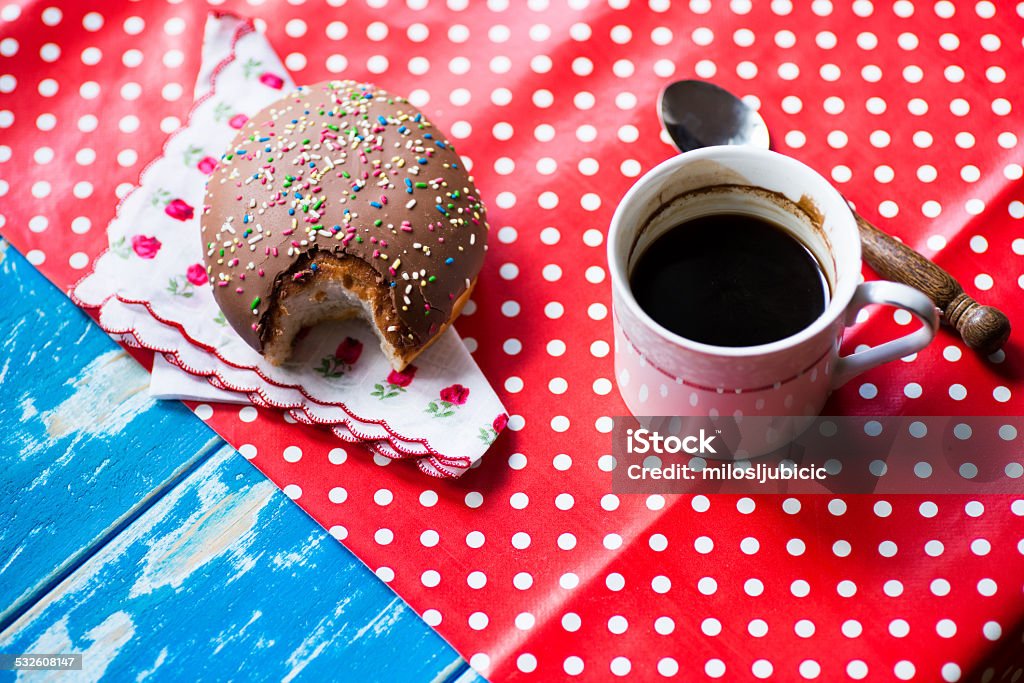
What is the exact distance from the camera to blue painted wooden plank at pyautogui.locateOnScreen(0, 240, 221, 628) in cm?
94

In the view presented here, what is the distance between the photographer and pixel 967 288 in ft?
3.22

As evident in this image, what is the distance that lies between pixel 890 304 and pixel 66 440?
78 cm

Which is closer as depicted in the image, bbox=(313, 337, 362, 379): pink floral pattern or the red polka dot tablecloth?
the red polka dot tablecloth

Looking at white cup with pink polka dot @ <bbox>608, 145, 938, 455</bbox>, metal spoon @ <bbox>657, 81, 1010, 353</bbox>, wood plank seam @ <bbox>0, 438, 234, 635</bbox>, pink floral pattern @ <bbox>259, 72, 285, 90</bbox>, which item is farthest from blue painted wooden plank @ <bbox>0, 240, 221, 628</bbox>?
metal spoon @ <bbox>657, 81, 1010, 353</bbox>

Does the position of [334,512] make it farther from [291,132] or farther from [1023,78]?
[1023,78]

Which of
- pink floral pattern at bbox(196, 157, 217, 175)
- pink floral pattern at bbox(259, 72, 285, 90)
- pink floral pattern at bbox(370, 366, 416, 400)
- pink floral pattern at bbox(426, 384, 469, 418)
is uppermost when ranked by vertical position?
pink floral pattern at bbox(259, 72, 285, 90)

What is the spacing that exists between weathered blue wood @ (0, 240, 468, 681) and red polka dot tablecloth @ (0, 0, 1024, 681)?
3 centimetres

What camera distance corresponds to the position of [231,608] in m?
0.90

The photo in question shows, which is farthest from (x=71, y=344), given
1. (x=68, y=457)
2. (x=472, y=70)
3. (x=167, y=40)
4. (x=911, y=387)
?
(x=911, y=387)

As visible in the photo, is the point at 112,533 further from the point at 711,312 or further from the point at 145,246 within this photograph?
the point at 711,312

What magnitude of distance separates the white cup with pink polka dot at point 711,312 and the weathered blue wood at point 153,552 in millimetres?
320

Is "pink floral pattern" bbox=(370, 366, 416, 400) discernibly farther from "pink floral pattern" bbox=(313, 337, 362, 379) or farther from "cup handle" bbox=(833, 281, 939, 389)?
"cup handle" bbox=(833, 281, 939, 389)

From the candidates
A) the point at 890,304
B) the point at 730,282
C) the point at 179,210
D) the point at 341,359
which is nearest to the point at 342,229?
the point at 341,359

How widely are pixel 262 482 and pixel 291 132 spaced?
343 millimetres
